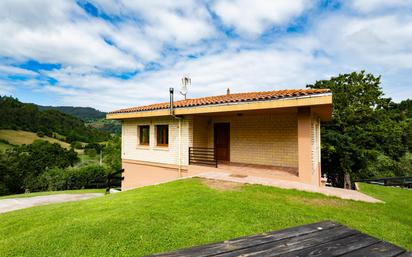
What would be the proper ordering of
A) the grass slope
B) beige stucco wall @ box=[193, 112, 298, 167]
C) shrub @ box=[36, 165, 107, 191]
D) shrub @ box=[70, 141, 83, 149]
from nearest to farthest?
beige stucco wall @ box=[193, 112, 298, 167] < shrub @ box=[36, 165, 107, 191] < the grass slope < shrub @ box=[70, 141, 83, 149]

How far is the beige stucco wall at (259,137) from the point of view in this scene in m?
8.92

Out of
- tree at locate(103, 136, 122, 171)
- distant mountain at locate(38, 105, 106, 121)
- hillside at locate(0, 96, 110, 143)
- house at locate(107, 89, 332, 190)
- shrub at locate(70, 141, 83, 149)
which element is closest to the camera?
house at locate(107, 89, 332, 190)

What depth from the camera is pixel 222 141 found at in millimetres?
10742

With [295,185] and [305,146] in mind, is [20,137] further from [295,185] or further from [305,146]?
[305,146]

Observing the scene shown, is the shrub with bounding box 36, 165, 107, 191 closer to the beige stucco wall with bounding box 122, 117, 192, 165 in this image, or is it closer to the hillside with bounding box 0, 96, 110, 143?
the beige stucco wall with bounding box 122, 117, 192, 165

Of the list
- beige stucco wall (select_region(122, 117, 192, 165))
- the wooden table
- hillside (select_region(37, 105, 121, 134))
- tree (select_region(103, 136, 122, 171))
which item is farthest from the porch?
hillside (select_region(37, 105, 121, 134))

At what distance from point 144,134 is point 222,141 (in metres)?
4.56

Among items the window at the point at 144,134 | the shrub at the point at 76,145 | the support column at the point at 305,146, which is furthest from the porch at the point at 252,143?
the shrub at the point at 76,145

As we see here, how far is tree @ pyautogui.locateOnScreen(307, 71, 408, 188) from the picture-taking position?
49.5ft

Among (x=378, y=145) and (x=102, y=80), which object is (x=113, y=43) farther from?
(x=378, y=145)

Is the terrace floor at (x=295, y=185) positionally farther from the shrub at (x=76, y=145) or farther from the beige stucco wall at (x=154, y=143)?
the shrub at (x=76, y=145)

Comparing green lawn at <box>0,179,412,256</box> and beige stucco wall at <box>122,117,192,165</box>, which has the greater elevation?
beige stucco wall at <box>122,117,192,165</box>

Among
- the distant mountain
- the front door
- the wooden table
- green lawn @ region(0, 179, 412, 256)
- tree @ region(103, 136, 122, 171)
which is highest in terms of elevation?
the distant mountain

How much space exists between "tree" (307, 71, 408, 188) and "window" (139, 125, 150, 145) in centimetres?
1226
